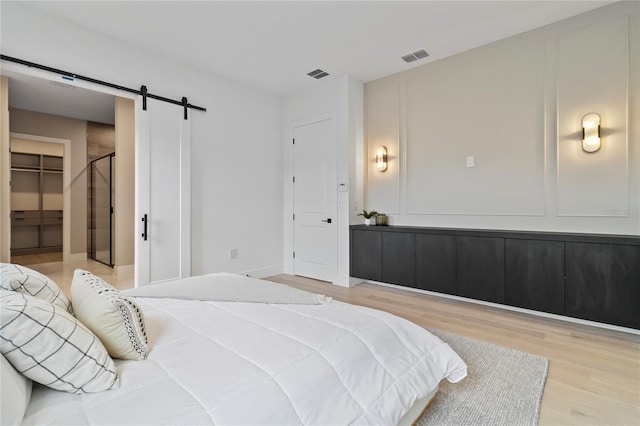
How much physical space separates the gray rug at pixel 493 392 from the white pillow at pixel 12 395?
61.5 inches

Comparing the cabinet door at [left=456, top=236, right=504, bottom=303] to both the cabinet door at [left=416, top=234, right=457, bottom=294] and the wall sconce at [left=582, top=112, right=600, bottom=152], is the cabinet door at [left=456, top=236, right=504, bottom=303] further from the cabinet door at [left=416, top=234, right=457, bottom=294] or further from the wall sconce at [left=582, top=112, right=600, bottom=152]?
the wall sconce at [left=582, top=112, right=600, bottom=152]

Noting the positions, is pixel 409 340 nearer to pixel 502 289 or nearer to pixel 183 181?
pixel 502 289

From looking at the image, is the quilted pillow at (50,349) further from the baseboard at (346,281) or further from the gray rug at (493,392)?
the baseboard at (346,281)

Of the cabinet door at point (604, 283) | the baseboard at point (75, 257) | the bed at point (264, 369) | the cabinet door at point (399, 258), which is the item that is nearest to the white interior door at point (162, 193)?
the bed at point (264, 369)

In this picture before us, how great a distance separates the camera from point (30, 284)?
4.10 ft

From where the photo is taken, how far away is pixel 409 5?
9.61 ft

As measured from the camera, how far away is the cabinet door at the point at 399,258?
12.9 feet

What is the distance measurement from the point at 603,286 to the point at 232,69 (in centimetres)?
469

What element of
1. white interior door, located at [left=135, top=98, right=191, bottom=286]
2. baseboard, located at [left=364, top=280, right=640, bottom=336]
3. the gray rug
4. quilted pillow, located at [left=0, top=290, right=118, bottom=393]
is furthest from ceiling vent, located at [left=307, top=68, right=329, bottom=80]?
quilted pillow, located at [left=0, top=290, right=118, bottom=393]

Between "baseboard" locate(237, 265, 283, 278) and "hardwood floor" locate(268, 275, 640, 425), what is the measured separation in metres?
1.35

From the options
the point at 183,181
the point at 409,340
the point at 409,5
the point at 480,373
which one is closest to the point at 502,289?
the point at 480,373

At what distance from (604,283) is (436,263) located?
147cm

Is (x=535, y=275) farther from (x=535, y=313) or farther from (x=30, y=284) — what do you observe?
Result: (x=30, y=284)

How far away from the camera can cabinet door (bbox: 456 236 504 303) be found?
3295 mm
